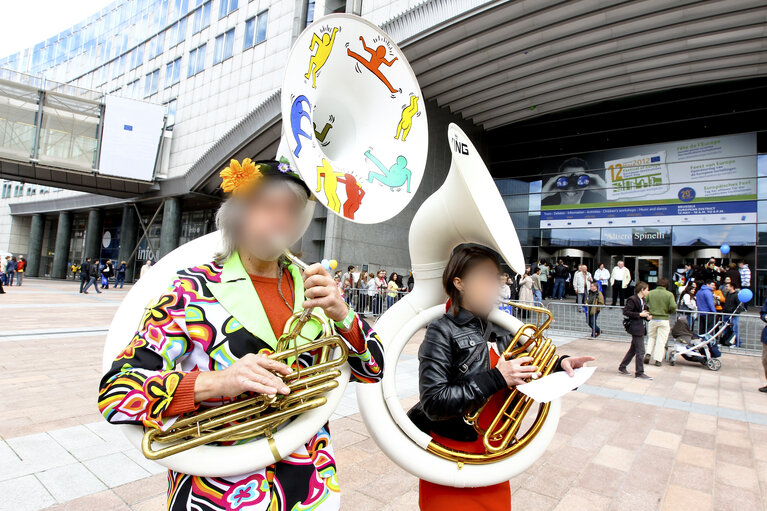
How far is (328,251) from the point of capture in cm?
1538

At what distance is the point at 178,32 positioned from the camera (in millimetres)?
24016

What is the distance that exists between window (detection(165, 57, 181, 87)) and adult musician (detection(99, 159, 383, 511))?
27.0 metres

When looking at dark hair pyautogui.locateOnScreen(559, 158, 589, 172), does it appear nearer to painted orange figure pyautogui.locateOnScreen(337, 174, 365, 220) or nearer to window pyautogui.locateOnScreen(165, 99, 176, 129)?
painted orange figure pyautogui.locateOnScreen(337, 174, 365, 220)

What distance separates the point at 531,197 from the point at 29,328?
18.5m

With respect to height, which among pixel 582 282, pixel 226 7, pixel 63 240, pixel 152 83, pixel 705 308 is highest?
pixel 226 7

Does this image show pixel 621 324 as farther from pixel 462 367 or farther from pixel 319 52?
pixel 319 52

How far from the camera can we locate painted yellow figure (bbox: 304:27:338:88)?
4.77ft

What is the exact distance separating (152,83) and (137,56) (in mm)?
3496

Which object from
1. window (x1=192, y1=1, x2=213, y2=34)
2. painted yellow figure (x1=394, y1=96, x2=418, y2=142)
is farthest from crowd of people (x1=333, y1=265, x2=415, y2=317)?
window (x1=192, y1=1, x2=213, y2=34)

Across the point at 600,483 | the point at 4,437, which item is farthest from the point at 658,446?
the point at 4,437

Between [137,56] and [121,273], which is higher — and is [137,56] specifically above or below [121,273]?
above

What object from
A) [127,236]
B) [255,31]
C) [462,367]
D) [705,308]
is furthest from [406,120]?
[127,236]

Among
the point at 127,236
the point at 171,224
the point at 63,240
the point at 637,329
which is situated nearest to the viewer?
the point at 637,329

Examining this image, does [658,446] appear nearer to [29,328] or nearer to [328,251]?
[29,328]
